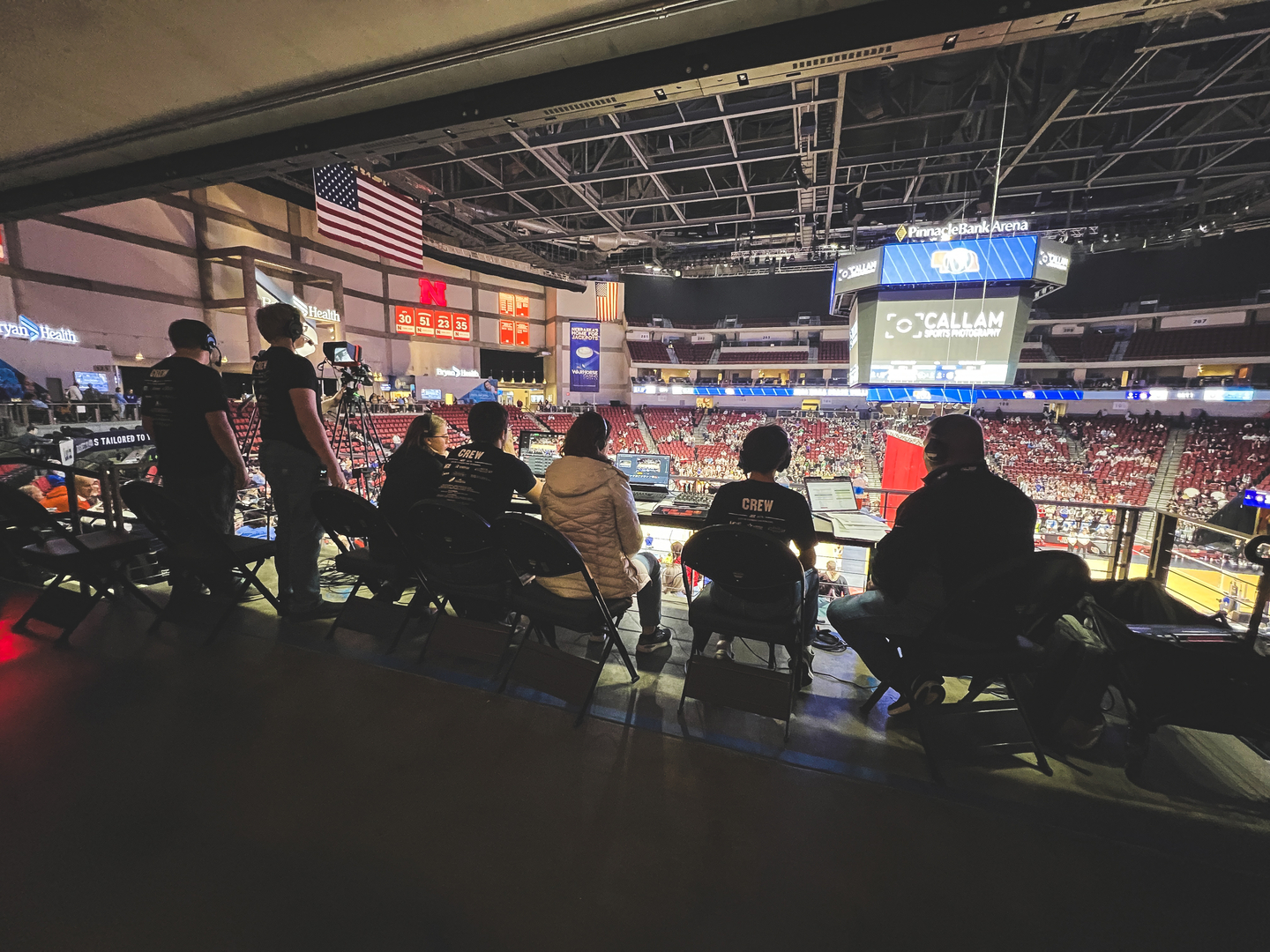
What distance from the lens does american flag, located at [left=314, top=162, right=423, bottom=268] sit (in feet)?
24.4

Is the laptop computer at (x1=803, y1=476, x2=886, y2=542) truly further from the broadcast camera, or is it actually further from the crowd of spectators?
the crowd of spectators

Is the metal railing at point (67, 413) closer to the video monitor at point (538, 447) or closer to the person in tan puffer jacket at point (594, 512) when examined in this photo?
the video monitor at point (538, 447)

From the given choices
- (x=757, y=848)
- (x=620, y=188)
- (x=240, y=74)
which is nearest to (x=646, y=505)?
(x=757, y=848)

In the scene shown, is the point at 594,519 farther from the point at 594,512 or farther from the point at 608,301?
the point at 608,301

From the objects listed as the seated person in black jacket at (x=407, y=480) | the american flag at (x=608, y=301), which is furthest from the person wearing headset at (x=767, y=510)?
the american flag at (x=608, y=301)

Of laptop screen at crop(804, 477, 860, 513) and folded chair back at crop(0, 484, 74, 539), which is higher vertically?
laptop screen at crop(804, 477, 860, 513)

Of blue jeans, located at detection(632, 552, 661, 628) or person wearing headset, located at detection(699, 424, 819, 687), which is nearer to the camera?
person wearing headset, located at detection(699, 424, 819, 687)

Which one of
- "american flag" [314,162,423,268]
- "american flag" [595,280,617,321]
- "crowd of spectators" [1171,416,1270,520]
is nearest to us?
"american flag" [314,162,423,268]

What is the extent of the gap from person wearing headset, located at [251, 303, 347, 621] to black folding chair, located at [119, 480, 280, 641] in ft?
A: 0.47

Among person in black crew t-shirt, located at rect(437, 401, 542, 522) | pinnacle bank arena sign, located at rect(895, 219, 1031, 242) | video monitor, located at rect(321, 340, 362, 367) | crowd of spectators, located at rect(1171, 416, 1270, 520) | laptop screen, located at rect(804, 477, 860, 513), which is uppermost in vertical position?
pinnacle bank arena sign, located at rect(895, 219, 1031, 242)

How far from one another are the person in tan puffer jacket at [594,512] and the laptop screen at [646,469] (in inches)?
48.9

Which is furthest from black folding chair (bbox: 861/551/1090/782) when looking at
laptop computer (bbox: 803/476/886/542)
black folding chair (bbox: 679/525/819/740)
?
laptop computer (bbox: 803/476/886/542)

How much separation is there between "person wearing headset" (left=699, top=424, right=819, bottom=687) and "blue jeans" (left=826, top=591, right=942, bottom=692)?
18 centimetres

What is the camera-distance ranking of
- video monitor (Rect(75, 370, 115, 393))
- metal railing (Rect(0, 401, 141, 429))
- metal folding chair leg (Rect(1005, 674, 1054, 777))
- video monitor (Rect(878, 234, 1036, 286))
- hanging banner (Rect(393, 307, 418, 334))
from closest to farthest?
metal folding chair leg (Rect(1005, 674, 1054, 777)) < metal railing (Rect(0, 401, 141, 429)) < video monitor (Rect(878, 234, 1036, 286)) < video monitor (Rect(75, 370, 115, 393)) < hanging banner (Rect(393, 307, 418, 334))
